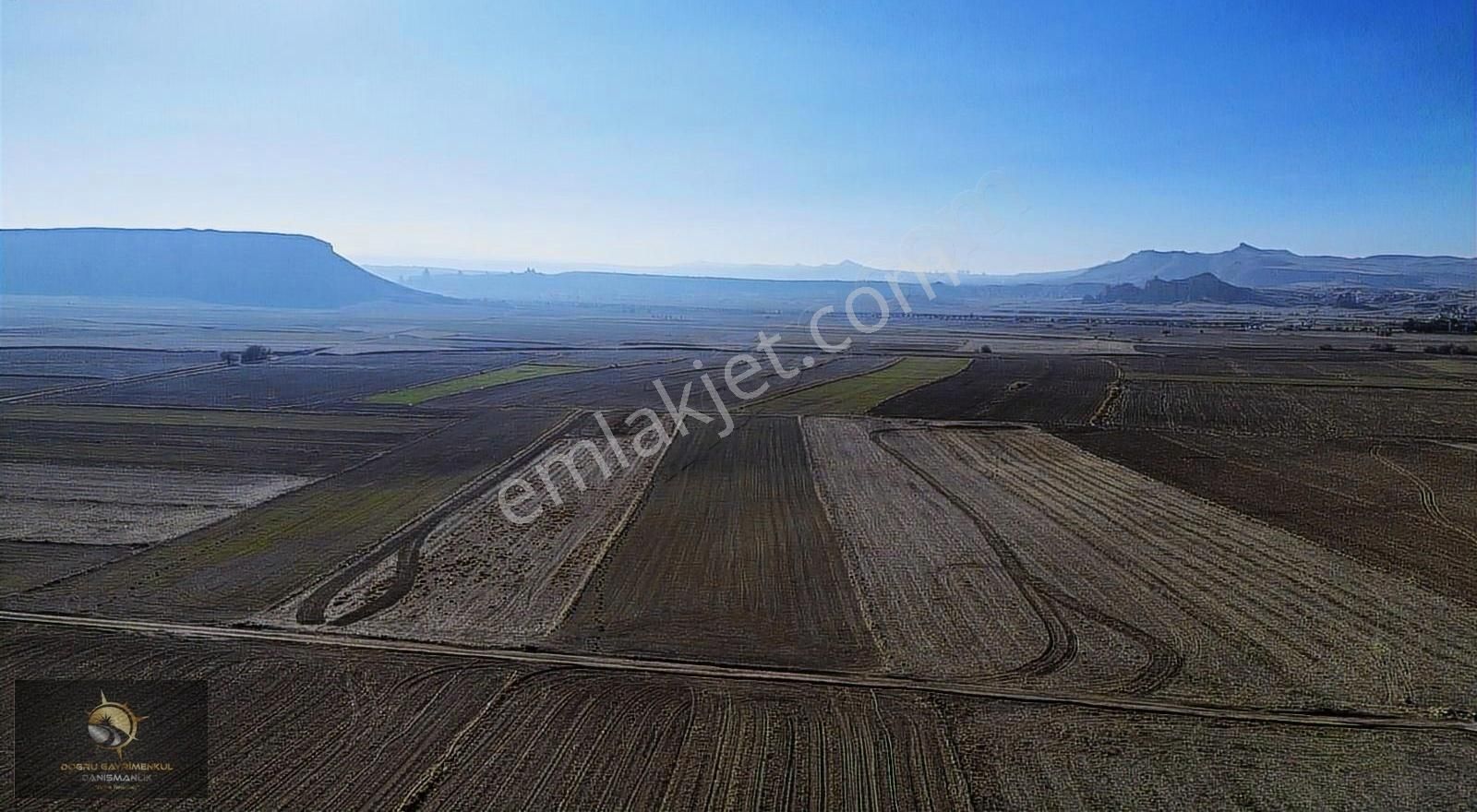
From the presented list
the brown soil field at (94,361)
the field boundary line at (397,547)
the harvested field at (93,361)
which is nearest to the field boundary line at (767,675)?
the field boundary line at (397,547)

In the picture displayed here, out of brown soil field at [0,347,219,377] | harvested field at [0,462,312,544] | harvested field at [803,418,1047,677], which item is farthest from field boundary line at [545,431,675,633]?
brown soil field at [0,347,219,377]

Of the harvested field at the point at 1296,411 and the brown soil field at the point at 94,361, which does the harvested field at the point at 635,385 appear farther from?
the brown soil field at the point at 94,361

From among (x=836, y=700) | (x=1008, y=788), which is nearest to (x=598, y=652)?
(x=836, y=700)

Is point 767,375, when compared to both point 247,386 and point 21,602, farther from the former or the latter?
point 21,602

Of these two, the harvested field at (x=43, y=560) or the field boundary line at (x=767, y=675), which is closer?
the field boundary line at (x=767, y=675)

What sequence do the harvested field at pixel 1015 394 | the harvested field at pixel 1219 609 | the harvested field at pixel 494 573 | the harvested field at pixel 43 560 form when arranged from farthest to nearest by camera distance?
1. the harvested field at pixel 1015 394
2. the harvested field at pixel 43 560
3. the harvested field at pixel 494 573
4. the harvested field at pixel 1219 609

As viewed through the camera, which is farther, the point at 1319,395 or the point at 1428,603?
the point at 1319,395
